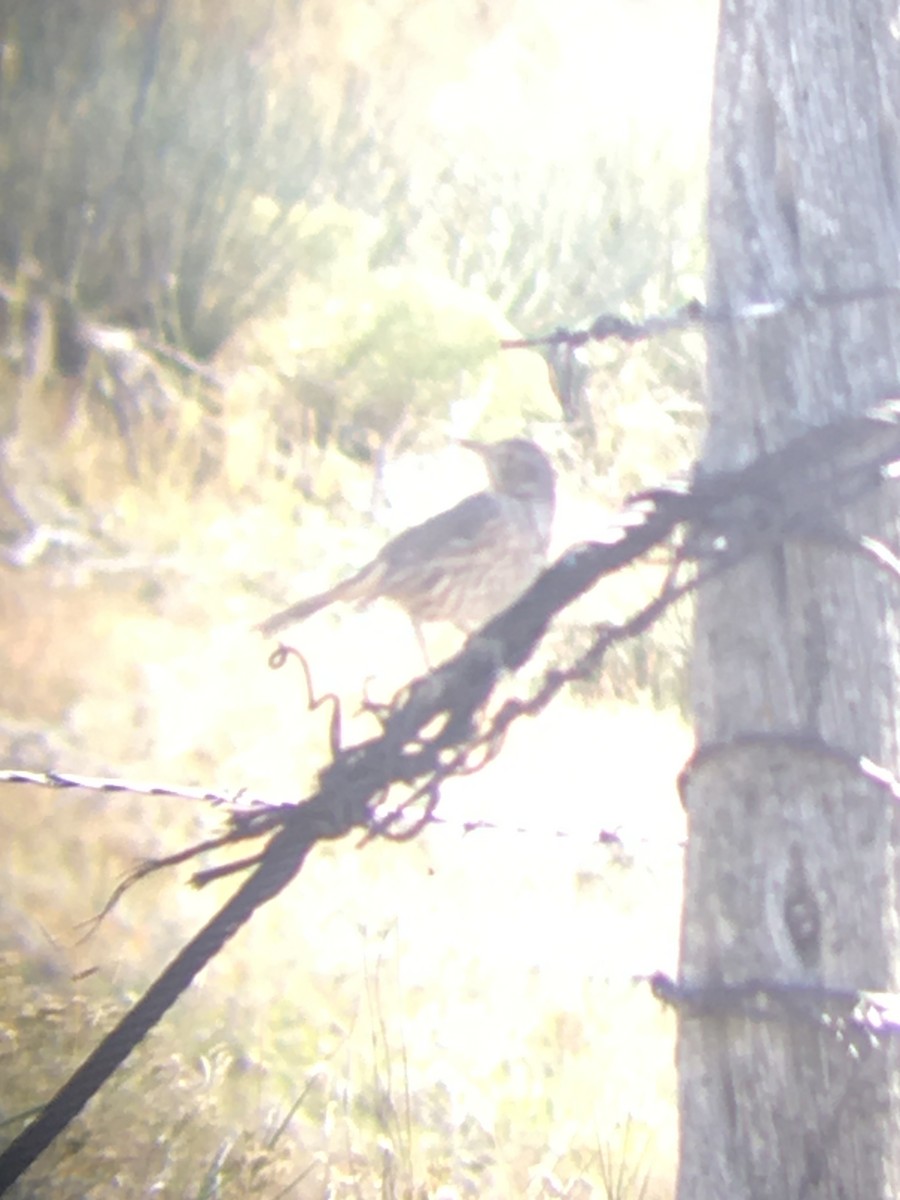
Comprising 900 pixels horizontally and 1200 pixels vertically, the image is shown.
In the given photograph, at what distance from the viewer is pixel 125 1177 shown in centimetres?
206

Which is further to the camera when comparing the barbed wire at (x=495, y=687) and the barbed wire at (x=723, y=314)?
the barbed wire at (x=723, y=314)

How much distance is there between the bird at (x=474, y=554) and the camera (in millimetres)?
2477

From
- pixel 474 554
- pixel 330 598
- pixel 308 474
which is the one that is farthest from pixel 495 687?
pixel 308 474

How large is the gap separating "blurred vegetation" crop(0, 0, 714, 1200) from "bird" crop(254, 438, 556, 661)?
310 mm

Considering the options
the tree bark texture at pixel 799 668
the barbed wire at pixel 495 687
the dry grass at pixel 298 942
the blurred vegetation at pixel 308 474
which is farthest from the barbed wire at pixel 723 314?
the blurred vegetation at pixel 308 474

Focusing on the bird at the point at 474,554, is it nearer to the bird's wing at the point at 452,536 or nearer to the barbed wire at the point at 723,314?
the bird's wing at the point at 452,536

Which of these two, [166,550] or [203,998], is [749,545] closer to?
[203,998]

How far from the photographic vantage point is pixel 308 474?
3.12 meters

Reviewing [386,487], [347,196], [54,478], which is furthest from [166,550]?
[347,196]

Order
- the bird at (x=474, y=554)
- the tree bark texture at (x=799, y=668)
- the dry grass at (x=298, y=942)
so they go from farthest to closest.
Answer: the bird at (x=474, y=554)
the dry grass at (x=298, y=942)
the tree bark texture at (x=799, y=668)

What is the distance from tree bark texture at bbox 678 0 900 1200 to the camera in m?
1.34

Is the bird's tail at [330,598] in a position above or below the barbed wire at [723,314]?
above

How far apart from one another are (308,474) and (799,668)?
1.86 m

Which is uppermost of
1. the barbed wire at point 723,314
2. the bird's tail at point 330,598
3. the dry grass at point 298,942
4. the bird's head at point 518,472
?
the bird's head at point 518,472
